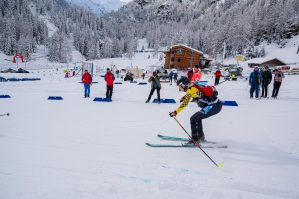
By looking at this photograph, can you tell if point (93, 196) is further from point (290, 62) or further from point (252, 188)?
point (290, 62)

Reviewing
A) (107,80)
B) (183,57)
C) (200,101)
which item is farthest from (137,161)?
(183,57)

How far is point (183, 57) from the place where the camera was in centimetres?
6028

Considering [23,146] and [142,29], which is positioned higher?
[142,29]

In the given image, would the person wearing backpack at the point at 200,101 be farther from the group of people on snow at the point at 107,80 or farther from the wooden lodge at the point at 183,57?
the wooden lodge at the point at 183,57

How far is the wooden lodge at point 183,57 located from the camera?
196 feet

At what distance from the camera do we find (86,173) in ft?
12.6

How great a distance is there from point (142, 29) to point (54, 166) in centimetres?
17536

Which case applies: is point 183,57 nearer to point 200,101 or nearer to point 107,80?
point 107,80

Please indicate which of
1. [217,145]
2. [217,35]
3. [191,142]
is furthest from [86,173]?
[217,35]

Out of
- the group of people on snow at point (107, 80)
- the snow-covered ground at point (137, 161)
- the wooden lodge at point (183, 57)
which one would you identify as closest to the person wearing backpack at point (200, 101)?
the snow-covered ground at point (137, 161)

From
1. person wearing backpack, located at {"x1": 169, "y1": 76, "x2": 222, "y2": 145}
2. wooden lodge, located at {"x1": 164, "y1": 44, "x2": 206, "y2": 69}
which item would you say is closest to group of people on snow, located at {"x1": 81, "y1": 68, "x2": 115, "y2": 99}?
person wearing backpack, located at {"x1": 169, "y1": 76, "x2": 222, "y2": 145}

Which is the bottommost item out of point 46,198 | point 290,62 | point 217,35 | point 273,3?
point 46,198

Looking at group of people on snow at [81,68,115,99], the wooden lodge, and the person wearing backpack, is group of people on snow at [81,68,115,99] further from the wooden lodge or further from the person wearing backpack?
the wooden lodge

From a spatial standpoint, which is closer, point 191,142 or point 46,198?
point 46,198
